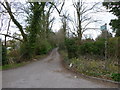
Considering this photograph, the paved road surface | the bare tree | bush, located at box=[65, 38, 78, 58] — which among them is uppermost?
the bare tree

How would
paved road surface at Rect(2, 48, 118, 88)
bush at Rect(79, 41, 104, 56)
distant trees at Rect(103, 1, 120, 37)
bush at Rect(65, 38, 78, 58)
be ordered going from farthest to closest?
distant trees at Rect(103, 1, 120, 37) < bush at Rect(65, 38, 78, 58) < bush at Rect(79, 41, 104, 56) < paved road surface at Rect(2, 48, 118, 88)

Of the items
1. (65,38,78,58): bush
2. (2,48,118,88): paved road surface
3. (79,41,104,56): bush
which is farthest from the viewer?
(65,38,78,58): bush

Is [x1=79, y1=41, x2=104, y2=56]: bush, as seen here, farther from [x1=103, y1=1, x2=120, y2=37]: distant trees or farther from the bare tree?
the bare tree

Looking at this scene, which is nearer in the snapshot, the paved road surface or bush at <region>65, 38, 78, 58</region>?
the paved road surface

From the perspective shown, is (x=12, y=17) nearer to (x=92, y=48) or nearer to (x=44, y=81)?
(x=92, y=48)

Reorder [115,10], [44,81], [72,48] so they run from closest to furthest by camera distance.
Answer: [44,81] → [72,48] → [115,10]

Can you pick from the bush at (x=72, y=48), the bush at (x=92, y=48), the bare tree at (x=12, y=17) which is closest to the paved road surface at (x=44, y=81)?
the bush at (x=92, y=48)

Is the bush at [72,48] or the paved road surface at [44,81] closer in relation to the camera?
the paved road surface at [44,81]

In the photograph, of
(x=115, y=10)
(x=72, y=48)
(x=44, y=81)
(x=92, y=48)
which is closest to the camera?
(x=44, y=81)

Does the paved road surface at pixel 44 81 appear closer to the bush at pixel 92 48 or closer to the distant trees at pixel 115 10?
the bush at pixel 92 48

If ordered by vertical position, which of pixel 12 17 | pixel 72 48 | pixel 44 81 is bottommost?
pixel 44 81

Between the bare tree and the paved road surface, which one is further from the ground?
the bare tree

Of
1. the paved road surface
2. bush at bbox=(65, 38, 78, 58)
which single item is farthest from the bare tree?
the paved road surface

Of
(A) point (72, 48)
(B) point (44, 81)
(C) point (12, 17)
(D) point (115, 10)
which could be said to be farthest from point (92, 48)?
(C) point (12, 17)
